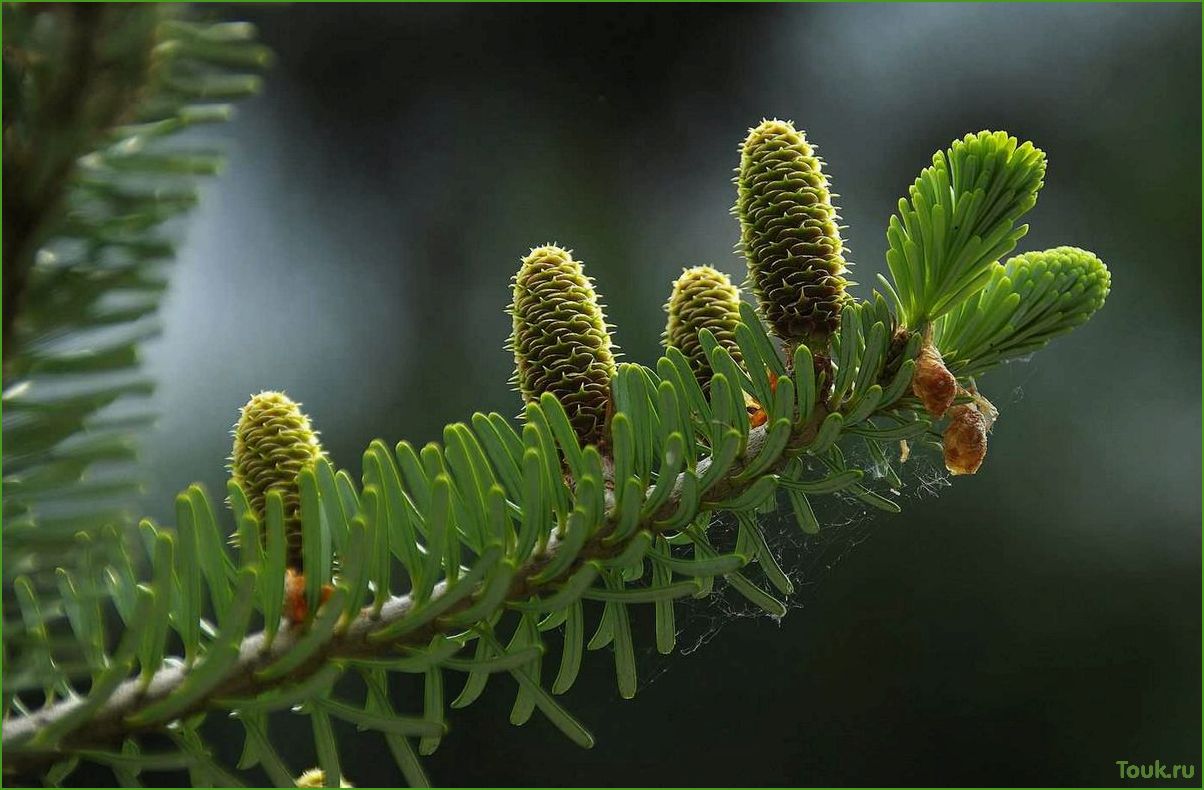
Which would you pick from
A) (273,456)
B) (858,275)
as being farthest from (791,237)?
(858,275)

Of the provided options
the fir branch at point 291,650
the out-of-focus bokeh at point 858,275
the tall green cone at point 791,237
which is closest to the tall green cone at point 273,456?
the fir branch at point 291,650

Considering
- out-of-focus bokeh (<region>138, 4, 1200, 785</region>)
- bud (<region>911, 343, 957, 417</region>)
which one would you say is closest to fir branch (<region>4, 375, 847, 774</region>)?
bud (<region>911, 343, 957, 417</region>)

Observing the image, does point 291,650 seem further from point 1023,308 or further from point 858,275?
point 858,275

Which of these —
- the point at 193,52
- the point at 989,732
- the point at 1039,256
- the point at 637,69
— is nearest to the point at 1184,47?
the point at 637,69

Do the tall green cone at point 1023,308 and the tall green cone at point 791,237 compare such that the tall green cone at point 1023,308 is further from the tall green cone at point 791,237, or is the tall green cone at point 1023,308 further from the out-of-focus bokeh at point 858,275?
the out-of-focus bokeh at point 858,275

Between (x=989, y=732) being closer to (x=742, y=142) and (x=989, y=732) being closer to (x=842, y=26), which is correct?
(x=842, y=26)
